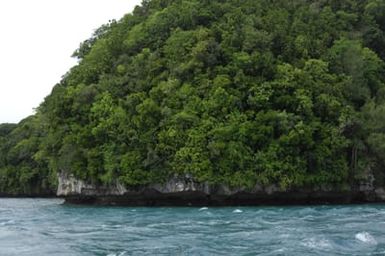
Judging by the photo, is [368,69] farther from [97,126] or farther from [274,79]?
[97,126]

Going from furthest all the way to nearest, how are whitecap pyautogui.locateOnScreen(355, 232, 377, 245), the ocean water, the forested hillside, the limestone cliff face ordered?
the forested hillside → the limestone cliff face → whitecap pyautogui.locateOnScreen(355, 232, 377, 245) → the ocean water

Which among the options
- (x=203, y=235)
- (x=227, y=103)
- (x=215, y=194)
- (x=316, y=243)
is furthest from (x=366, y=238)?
(x=227, y=103)

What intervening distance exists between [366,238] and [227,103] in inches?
1056

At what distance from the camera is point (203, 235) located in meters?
23.7

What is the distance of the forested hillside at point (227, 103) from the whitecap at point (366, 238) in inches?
858

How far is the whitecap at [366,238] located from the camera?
20.4 m

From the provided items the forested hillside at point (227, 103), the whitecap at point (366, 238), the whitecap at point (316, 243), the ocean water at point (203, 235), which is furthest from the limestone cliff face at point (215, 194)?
the whitecap at point (316, 243)

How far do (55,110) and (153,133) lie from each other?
37.8 ft

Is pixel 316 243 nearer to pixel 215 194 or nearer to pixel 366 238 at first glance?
pixel 366 238

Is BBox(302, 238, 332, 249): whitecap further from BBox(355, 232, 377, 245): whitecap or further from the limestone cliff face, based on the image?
the limestone cliff face

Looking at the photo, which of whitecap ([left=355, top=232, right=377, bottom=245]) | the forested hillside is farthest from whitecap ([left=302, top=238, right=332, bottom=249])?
the forested hillside

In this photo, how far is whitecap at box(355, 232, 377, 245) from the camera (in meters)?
20.4

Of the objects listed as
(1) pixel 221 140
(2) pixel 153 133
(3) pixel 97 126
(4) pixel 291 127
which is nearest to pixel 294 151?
(4) pixel 291 127

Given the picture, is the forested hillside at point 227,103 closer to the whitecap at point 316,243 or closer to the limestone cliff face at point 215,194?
the limestone cliff face at point 215,194
